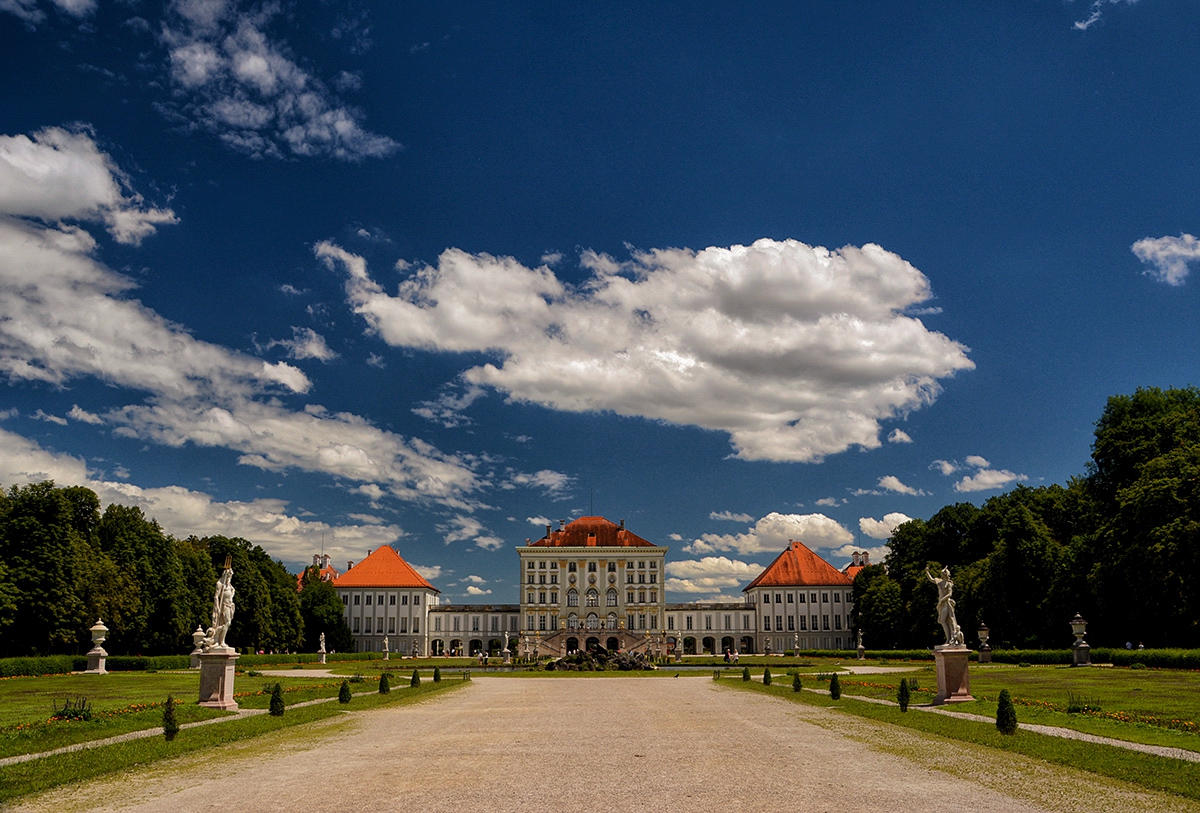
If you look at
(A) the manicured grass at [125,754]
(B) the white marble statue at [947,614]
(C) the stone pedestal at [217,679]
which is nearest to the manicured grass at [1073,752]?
(B) the white marble statue at [947,614]

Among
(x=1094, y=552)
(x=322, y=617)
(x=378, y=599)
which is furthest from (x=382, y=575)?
(x=1094, y=552)

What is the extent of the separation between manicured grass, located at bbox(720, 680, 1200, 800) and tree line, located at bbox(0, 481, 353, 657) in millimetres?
43202

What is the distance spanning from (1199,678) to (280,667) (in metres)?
50.0

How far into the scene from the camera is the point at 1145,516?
134 feet

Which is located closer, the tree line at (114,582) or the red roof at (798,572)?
the tree line at (114,582)

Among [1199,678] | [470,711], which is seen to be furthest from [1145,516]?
[470,711]

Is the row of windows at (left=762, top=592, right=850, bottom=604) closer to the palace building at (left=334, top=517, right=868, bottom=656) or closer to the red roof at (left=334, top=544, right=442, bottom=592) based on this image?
the palace building at (left=334, top=517, right=868, bottom=656)

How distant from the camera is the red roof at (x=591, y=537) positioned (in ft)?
370

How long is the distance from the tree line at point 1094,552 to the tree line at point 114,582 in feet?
171

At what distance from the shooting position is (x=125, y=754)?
47.9 feet

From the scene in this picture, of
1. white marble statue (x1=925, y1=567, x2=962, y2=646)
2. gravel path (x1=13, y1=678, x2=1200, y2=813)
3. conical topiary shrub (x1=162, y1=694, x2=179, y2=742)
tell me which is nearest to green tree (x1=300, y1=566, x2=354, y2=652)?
gravel path (x1=13, y1=678, x2=1200, y2=813)

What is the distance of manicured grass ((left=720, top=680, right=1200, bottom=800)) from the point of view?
38.5ft

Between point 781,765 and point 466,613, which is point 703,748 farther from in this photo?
point 466,613

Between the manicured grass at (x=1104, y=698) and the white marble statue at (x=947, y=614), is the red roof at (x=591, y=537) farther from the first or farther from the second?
the white marble statue at (x=947, y=614)
